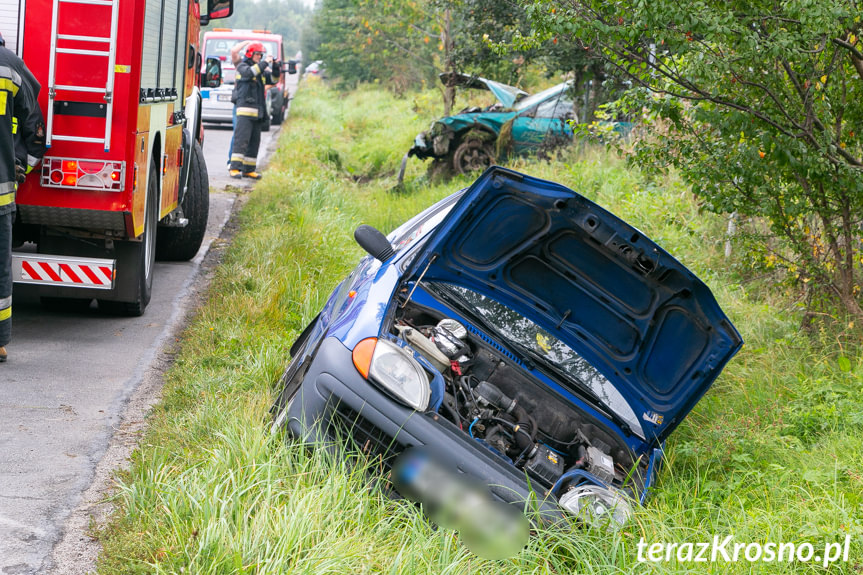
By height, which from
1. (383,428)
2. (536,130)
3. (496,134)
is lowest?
(383,428)

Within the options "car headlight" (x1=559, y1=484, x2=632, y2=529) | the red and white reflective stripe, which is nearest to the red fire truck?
the red and white reflective stripe

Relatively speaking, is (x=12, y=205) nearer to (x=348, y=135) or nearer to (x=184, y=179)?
(x=184, y=179)

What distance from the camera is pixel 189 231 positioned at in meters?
8.52

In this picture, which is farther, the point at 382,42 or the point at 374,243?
the point at 382,42

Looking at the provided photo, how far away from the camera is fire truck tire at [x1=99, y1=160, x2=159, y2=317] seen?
605 centimetres

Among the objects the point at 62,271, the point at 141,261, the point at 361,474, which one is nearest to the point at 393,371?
the point at 361,474

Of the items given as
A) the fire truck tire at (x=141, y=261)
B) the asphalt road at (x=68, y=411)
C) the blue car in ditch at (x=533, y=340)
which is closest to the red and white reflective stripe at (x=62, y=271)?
the asphalt road at (x=68, y=411)

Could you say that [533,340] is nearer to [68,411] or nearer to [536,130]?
[68,411]

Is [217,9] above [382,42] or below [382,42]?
below

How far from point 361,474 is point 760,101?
3561 millimetres

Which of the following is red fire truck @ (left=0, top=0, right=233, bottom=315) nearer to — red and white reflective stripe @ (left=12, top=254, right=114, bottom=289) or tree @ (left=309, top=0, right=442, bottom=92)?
red and white reflective stripe @ (left=12, top=254, right=114, bottom=289)

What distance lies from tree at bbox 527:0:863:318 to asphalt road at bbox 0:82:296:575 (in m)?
3.30

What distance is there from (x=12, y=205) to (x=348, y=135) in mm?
17712

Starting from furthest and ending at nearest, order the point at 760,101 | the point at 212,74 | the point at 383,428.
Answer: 1. the point at 212,74
2. the point at 760,101
3. the point at 383,428
